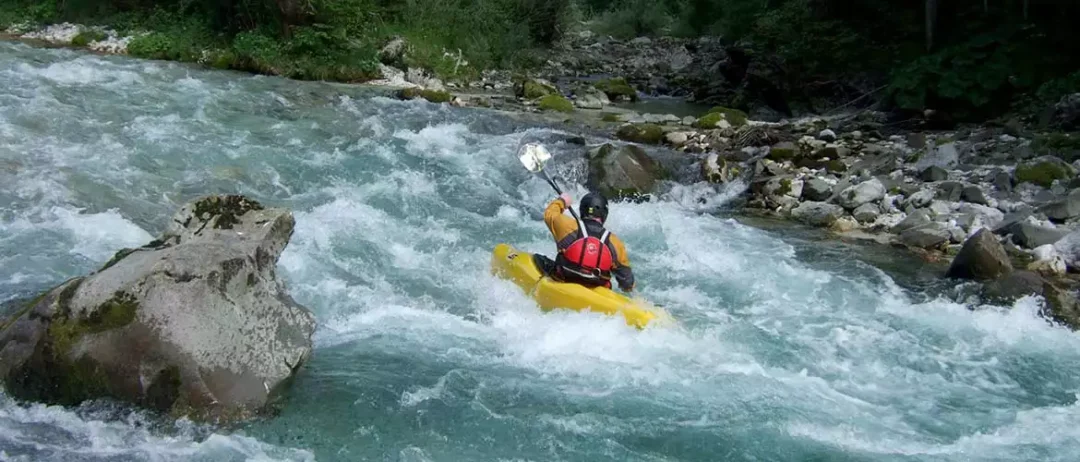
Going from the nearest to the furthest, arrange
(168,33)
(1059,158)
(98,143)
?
1. (98,143)
2. (1059,158)
3. (168,33)

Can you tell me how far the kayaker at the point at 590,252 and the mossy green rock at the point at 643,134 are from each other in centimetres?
608

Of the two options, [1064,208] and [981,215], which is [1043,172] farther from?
[981,215]

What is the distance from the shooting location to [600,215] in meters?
6.11

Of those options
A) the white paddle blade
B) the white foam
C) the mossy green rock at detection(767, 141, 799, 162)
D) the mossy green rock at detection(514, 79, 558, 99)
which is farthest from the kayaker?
the mossy green rock at detection(514, 79, 558, 99)

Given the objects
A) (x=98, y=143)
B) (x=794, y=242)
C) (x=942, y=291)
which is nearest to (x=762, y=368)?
(x=942, y=291)

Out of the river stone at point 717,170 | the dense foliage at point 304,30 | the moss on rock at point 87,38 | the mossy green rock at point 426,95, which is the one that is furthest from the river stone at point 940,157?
the moss on rock at point 87,38

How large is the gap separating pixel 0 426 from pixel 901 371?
4830 millimetres

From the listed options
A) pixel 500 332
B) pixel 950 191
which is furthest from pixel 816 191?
pixel 500 332

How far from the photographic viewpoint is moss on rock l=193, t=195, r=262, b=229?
205 inches

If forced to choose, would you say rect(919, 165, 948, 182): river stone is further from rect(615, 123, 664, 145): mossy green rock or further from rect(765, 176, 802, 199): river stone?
rect(615, 123, 664, 145): mossy green rock

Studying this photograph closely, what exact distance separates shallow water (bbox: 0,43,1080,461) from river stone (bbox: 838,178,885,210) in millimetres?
1030

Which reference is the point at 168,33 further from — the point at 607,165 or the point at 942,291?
the point at 942,291

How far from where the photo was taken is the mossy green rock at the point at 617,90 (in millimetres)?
17219

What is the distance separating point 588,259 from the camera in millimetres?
5895
